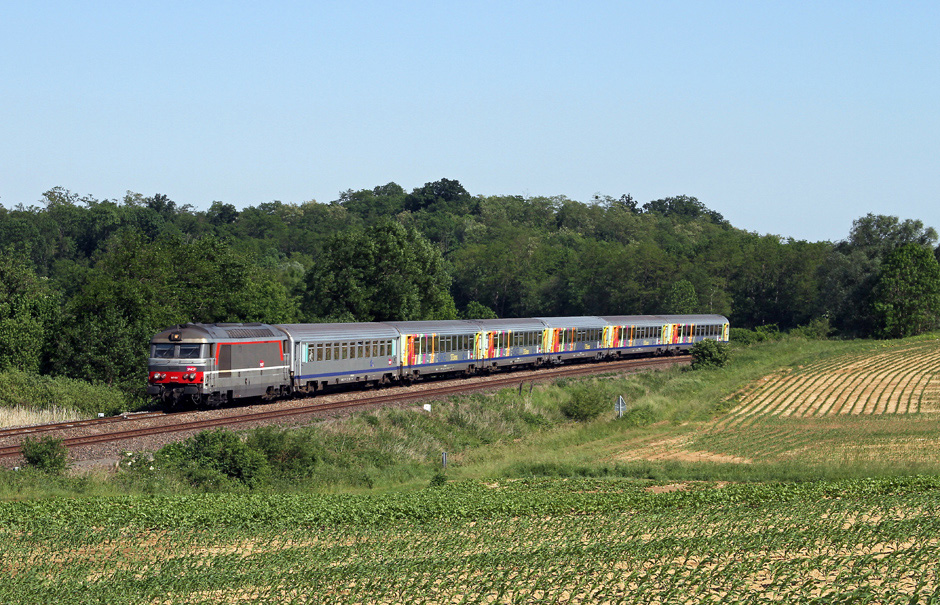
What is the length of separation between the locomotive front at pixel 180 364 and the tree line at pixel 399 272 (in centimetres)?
1596

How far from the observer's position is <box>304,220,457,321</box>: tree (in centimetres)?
7038

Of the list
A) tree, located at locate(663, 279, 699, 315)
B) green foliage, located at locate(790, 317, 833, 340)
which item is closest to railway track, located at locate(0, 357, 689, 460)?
green foliage, located at locate(790, 317, 833, 340)

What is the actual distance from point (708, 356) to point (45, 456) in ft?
151

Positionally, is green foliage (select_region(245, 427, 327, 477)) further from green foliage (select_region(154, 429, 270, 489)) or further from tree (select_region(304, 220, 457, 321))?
tree (select_region(304, 220, 457, 321))

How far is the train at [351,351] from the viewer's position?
31.5 meters

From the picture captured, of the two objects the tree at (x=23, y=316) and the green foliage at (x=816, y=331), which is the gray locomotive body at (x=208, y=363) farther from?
the green foliage at (x=816, y=331)

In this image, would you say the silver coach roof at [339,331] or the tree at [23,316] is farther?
the tree at [23,316]

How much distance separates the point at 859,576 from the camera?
45.1ft

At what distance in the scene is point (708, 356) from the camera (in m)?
60.5

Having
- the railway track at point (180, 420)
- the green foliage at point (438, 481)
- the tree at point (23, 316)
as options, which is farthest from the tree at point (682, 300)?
the green foliage at point (438, 481)

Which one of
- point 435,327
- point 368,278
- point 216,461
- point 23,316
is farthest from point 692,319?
point 216,461

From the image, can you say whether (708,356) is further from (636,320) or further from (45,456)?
(45,456)

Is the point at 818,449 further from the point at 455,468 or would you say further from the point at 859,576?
the point at 859,576

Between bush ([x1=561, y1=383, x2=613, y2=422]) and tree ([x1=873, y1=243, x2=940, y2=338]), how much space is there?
6114 centimetres
